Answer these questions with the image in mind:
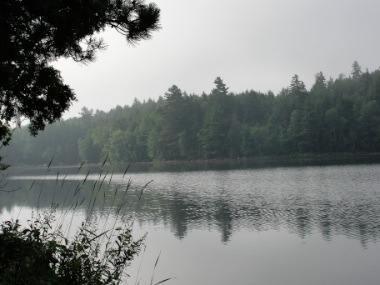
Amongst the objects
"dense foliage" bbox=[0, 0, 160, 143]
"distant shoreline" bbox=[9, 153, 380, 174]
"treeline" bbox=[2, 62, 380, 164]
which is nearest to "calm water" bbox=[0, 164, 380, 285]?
"dense foliage" bbox=[0, 0, 160, 143]

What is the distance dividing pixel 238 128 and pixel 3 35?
315ft

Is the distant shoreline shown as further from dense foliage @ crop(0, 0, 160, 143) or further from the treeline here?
dense foliage @ crop(0, 0, 160, 143)

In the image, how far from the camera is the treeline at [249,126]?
85438 millimetres

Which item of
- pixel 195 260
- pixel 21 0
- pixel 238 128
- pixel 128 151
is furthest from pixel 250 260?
pixel 128 151

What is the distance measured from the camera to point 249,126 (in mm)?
103625

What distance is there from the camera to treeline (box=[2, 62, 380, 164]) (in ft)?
280

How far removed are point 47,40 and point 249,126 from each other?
99.2 metres

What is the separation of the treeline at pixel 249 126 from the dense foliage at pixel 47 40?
7427cm

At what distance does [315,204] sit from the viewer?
27.5 metres

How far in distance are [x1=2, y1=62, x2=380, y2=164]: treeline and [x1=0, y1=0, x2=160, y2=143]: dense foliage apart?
2924 inches

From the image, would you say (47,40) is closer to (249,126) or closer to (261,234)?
(261,234)

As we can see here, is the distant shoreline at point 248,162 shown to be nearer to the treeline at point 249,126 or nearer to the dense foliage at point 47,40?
the treeline at point 249,126

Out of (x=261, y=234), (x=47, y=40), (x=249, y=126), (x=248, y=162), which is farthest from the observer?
(x=249, y=126)

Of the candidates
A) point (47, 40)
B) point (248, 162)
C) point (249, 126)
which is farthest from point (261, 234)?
point (249, 126)
